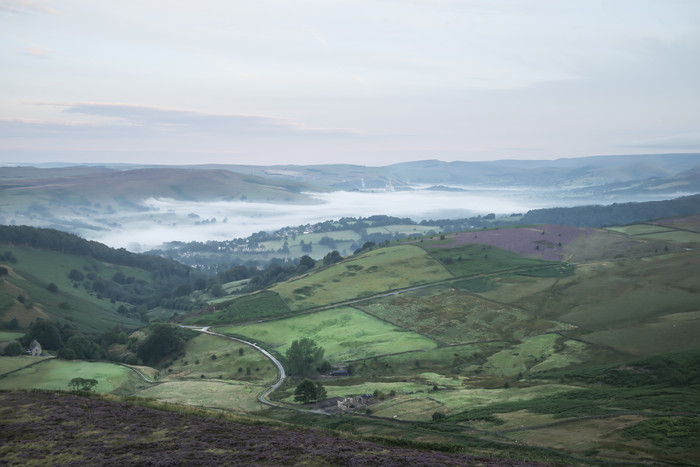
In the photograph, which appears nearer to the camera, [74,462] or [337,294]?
[74,462]

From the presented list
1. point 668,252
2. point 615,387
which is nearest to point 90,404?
point 615,387

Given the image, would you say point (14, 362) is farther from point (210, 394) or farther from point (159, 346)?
point (210, 394)

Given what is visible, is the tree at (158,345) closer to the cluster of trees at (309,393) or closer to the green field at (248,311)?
the green field at (248,311)

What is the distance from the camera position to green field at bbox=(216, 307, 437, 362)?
365 ft

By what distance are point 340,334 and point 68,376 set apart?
195 feet

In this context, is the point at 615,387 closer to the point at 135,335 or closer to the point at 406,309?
the point at 406,309

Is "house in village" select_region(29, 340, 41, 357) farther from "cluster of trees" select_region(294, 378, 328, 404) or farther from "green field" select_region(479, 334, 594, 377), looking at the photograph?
"green field" select_region(479, 334, 594, 377)

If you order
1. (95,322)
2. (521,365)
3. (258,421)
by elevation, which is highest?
(258,421)

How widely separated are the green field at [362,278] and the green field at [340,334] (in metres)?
12.8

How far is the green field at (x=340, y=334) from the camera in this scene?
365 ft

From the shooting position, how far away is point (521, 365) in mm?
→ 94938

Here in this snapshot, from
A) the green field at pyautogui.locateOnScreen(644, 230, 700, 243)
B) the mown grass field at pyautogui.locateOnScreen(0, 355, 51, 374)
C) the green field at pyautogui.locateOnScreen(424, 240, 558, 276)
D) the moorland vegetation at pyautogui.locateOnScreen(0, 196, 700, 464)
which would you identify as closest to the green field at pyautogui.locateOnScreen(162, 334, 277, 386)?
the moorland vegetation at pyautogui.locateOnScreen(0, 196, 700, 464)

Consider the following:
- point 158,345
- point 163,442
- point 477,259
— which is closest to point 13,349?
point 158,345

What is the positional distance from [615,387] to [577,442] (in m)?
28.3
